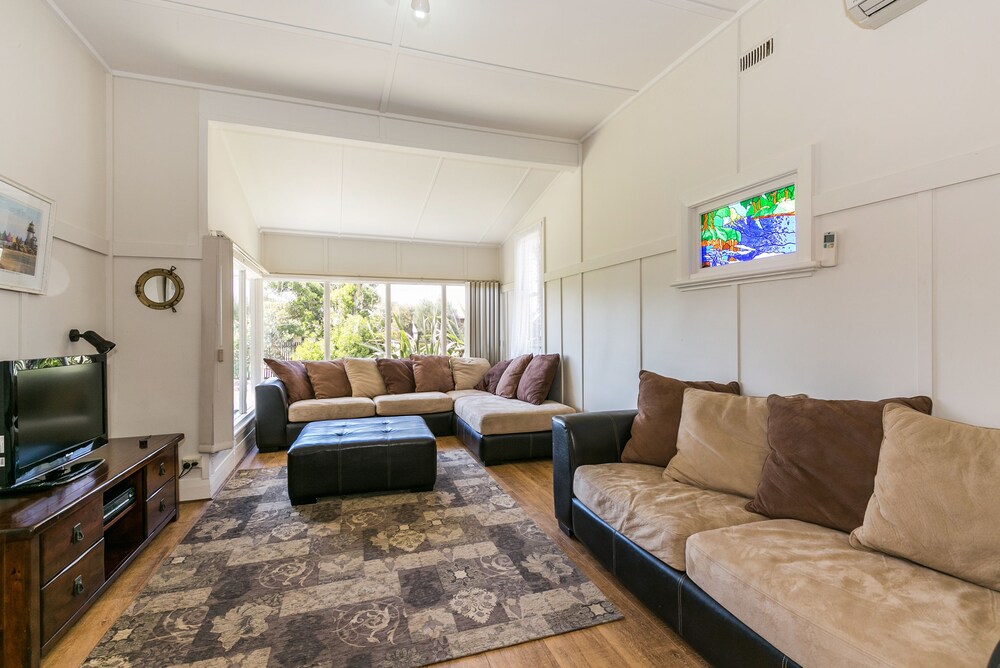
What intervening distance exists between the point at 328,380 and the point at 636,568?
4008mm

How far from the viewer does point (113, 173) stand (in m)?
2.80

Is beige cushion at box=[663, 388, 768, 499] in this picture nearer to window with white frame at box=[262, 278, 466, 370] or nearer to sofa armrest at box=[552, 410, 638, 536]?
sofa armrest at box=[552, 410, 638, 536]

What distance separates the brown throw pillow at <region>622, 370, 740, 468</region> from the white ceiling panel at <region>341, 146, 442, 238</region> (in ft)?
9.60

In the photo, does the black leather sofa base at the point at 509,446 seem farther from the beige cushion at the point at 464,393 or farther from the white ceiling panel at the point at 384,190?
the white ceiling panel at the point at 384,190

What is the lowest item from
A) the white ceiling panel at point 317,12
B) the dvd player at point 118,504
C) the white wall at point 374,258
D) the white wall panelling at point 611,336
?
the dvd player at point 118,504

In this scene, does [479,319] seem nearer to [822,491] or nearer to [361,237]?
[361,237]

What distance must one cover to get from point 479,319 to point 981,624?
524 centimetres

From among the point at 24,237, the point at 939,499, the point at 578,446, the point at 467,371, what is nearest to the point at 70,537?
the point at 24,237

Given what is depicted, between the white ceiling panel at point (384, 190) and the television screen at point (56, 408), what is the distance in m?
2.50

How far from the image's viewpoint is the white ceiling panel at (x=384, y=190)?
3930 millimetres

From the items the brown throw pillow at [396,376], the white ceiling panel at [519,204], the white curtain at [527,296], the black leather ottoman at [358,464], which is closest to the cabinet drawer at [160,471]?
the black leather ottoman at [358,464]

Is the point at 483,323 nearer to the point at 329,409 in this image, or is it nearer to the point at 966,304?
the point at 329,409

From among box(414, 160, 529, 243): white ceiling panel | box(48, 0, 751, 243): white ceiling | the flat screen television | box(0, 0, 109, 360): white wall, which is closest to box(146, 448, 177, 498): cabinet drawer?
the flat screen television

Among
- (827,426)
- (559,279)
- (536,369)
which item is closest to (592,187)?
(559,279)
